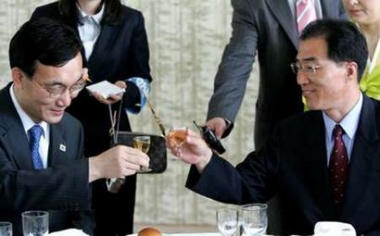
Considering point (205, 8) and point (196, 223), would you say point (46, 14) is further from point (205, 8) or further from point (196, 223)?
point (196, 223)

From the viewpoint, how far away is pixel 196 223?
500 centimetres

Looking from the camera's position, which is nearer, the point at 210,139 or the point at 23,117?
the point at 23,117

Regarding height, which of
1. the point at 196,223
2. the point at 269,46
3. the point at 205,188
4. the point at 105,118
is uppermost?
the point at 269,46

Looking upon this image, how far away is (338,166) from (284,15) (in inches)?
29.9

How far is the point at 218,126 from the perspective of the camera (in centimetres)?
305

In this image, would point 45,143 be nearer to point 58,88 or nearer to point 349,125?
point 58,88

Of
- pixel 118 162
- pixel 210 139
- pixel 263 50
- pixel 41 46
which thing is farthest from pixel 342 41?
pixel 41 46

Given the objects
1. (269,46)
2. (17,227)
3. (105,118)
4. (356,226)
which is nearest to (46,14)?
(105,118)

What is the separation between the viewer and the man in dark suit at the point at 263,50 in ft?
10.7

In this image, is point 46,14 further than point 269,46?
Yes

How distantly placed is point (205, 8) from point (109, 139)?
1449mm

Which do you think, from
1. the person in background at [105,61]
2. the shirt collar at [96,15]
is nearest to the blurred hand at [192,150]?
the person in background at [105,61]

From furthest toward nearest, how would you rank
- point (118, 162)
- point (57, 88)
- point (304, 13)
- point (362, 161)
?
point (304, 13) → point (362, 161) → point (57, 88) → point (118, 162)

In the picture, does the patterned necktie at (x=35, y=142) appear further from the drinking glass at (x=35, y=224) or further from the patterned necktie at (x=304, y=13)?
the patterned necktie at (x=304, y=13)
